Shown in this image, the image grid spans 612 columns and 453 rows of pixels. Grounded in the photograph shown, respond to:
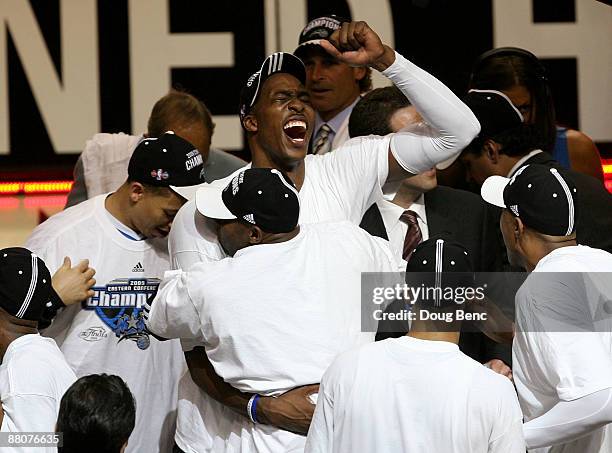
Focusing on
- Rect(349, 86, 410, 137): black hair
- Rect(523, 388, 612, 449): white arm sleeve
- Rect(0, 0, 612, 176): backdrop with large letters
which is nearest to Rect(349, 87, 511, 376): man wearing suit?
Rect(349, 86, 410, 137): black hair

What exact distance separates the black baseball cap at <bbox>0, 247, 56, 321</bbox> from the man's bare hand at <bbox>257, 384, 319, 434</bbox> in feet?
2.03

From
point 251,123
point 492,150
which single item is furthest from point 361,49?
point 492,150

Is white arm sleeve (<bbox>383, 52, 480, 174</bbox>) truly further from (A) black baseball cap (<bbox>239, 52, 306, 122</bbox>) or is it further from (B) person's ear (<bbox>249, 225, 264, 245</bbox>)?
(B) person's ear (<bbox>249, 225, 264, 245</bbox>)

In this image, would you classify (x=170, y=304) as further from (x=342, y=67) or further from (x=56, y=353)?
(x=342, y=67)

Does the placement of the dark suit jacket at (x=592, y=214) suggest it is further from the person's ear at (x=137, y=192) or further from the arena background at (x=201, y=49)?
the arena background at (x=201, y=49)

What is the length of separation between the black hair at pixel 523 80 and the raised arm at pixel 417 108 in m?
0.76

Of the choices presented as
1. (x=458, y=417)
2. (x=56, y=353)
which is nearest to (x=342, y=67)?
(x=56, y=353)

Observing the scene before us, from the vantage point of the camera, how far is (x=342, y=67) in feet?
15.6

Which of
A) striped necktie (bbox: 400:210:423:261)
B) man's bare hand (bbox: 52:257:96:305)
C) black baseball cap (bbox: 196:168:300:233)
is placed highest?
black baseball cap (bbox: 196:168:300:233)

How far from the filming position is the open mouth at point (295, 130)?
12.0 ft

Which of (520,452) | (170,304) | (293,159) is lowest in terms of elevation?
(520,452)

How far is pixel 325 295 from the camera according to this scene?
312 centimetres

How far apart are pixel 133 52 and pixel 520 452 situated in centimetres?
321

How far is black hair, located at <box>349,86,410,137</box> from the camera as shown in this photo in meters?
4.03
